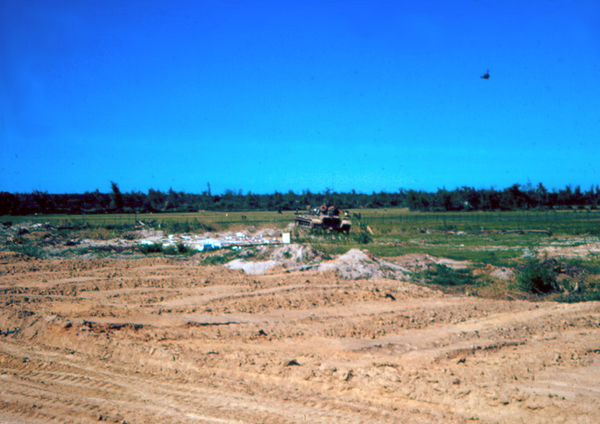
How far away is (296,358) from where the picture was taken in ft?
25.1

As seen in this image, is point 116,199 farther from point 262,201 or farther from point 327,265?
point 327,265

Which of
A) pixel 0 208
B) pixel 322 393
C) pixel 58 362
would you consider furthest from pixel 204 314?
pixel 0 208

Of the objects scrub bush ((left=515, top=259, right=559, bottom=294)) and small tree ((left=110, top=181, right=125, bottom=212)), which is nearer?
scrub bush ((left=515, top=259, right=559, bottom=294))

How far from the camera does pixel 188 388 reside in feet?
21.7

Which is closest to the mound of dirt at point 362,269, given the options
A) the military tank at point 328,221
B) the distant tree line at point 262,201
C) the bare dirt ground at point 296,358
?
the bare dirt ground at point 296,358

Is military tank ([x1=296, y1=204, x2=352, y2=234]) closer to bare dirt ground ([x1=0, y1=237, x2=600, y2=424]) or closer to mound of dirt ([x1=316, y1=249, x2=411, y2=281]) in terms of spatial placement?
mound of dirt ([x1=316, y1=249, x2=411, y2=281])

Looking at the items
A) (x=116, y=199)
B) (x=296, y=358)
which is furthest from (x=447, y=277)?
(x=116, y=199)

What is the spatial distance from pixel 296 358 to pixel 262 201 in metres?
115

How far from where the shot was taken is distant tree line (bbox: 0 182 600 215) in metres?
85.1

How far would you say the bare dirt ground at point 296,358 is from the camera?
5836 mm

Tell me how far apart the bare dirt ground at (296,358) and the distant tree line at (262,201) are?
67508 millimetres

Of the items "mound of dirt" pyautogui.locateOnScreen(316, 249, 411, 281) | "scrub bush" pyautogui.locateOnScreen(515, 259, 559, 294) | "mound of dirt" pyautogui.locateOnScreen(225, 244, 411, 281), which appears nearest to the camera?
"scrub bush" pyautogui.locateOnScreen(515, 259, 559, 294)

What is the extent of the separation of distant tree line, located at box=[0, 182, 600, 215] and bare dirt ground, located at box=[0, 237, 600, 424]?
67508 mm

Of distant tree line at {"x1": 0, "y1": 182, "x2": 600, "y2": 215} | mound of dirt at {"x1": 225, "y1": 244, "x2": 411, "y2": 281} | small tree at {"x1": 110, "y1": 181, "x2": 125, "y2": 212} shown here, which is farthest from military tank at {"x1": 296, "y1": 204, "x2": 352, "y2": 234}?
small tree at {"x1": 110, "y1": 181, "x2": 125, "y2": 212}
